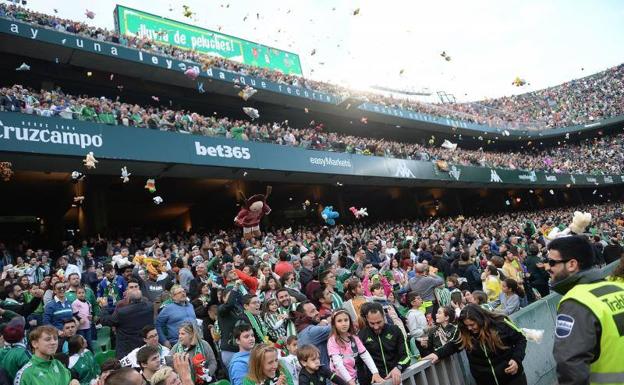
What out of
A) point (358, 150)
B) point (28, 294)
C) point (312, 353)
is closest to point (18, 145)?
point (28, 294)

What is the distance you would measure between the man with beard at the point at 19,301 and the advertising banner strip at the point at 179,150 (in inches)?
227

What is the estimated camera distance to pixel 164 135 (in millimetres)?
15711

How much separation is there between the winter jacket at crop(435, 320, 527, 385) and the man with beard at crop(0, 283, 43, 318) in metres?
6.10

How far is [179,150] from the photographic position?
1597 centimetres

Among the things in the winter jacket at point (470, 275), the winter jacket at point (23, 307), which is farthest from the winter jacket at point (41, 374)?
the winter jacket at point (470, 275)

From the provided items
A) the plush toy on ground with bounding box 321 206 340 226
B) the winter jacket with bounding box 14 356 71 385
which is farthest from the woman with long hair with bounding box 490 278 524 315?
the plush toy on ground with bounding box 321 206 340 226

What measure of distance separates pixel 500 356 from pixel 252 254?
750 centimetres

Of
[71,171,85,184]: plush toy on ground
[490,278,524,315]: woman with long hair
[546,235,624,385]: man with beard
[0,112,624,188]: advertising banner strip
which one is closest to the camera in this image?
[546,235,624,385]: man with beard

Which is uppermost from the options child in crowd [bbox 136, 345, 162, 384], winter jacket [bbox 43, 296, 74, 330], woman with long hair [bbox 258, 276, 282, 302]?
winter jacket [bbox 43, 296, 74, 330]

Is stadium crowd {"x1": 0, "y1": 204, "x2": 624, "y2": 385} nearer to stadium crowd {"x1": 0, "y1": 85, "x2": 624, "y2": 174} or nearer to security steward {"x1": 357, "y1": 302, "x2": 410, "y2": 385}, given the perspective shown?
security steward {"x1": 357, "y1": 302, "x2": 410, "y2": 385}

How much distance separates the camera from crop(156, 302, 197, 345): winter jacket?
600 centimetres

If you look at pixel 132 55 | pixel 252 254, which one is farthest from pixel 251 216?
pixel 132 55

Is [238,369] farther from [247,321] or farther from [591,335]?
[591,335]

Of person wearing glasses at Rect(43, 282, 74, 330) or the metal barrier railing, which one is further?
person wearing glasses at Rect(43, 282, 74, 330)
